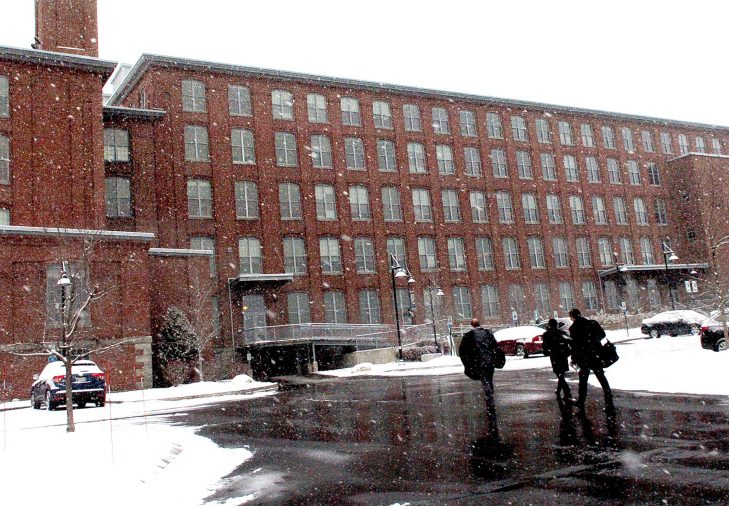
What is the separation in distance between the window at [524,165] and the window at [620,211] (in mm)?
9729

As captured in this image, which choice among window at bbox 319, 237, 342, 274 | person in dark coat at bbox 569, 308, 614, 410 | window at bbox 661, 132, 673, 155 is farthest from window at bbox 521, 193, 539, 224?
person in dark coat at bbox 569, 308, 614, 410

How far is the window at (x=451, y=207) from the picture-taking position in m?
52.4

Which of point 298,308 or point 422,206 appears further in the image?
point 422,206

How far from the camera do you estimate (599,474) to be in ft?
21.5

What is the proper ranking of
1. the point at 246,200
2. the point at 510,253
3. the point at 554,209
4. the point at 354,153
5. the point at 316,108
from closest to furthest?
the point at 246,200 < the point at 316,108 < the point at 354,153 < the point at 510,253 < the point at 554,209

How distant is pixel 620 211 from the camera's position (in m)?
61.0

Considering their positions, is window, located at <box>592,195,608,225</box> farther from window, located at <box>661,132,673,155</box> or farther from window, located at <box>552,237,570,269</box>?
window, located at <box>661,132,673,155</box>

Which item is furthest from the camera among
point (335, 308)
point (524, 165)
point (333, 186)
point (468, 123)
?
point (524, 165)

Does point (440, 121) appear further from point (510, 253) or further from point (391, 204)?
point (510, 253)

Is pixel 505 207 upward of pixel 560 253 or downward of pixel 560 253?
upward

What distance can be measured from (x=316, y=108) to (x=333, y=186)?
594 cm

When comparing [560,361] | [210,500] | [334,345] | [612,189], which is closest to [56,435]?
[210,500]

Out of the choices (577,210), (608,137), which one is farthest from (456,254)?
(608,137)

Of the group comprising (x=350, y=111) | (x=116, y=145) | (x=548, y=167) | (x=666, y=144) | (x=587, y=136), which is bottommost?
(x=116, y=145)
